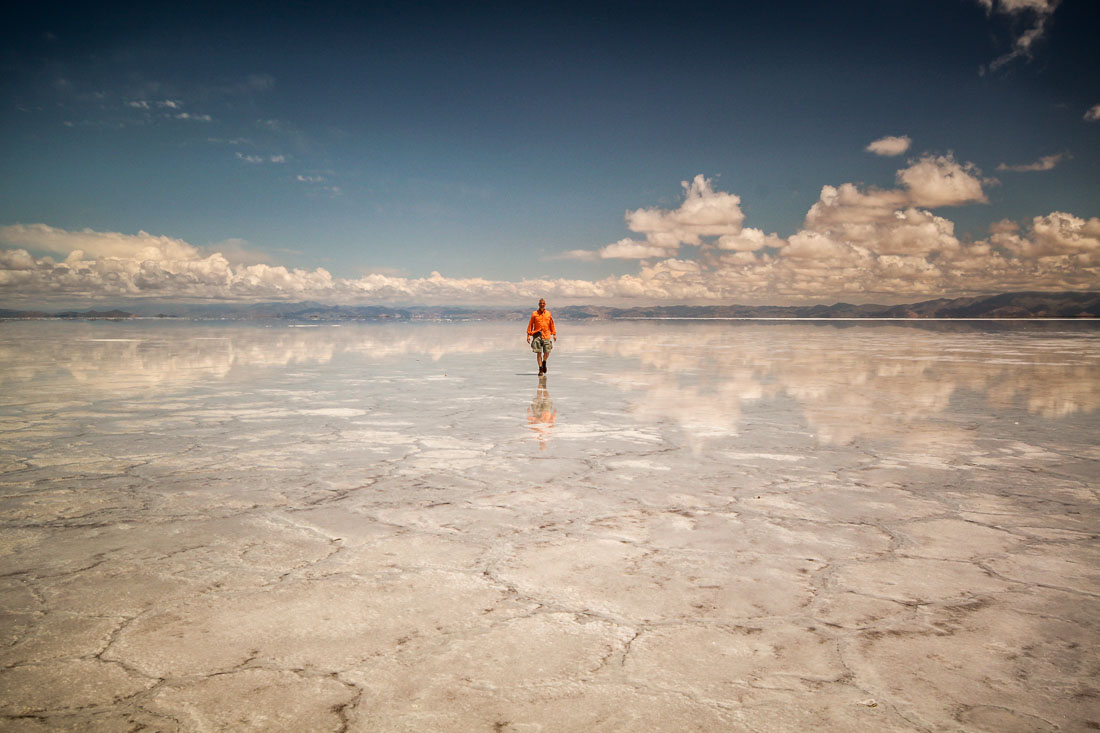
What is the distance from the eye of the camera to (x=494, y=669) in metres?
2.63

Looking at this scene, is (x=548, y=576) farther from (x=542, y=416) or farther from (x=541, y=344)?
(x=541, y=344)

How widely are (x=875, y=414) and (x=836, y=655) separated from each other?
24.2 ft

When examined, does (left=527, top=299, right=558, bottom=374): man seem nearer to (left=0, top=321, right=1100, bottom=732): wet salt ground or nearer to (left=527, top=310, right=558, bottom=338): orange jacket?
(left=527, top=310, right=558, bottom=338): orange jacket

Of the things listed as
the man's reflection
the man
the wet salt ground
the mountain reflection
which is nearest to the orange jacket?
the man

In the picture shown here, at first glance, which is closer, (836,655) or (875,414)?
(836,655)

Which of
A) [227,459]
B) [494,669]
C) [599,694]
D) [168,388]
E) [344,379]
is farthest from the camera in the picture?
[344,379]

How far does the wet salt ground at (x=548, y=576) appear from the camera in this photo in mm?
2439

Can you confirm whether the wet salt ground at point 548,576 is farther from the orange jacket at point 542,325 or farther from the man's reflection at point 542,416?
the orange jacket at point 542,325

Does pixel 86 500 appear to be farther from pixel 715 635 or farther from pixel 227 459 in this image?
pixel 715 635

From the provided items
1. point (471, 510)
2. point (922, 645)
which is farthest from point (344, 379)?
point (922, 645)

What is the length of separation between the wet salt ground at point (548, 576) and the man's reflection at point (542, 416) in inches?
4.0

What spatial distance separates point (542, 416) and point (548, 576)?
5.57 metres

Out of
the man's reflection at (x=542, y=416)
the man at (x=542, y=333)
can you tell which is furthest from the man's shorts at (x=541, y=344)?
the man's reflection at (x=542, y=416)

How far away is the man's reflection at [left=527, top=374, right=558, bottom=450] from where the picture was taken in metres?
7.65
